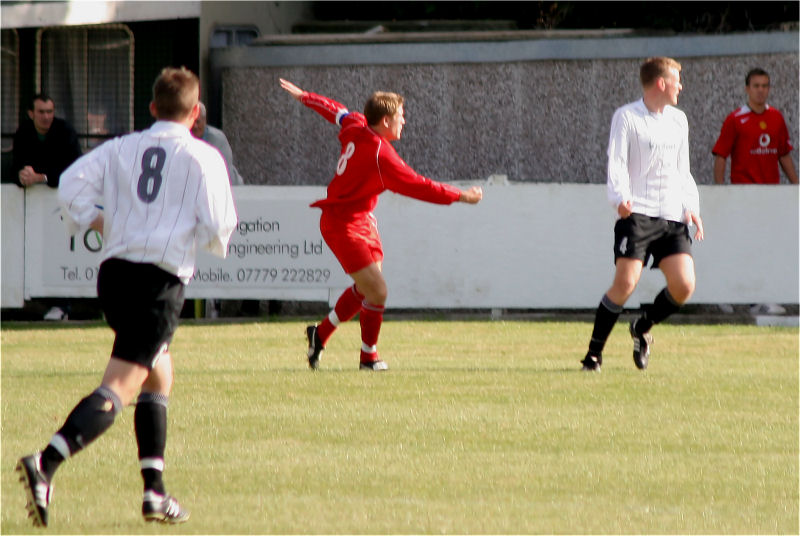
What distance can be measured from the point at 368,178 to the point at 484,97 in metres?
7.76

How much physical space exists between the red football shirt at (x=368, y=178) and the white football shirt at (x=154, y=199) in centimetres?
380

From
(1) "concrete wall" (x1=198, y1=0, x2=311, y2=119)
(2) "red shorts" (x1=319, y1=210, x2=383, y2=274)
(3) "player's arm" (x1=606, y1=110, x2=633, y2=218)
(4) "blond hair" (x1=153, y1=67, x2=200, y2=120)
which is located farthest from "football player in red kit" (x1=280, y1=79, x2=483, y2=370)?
(1) "concrete wall" (x1=198, y1=0, x2=311, y2=119)

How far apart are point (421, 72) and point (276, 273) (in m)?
4.01

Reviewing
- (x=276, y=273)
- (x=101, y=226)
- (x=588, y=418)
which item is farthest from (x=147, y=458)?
(x=276, y=273)

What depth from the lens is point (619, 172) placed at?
870 cm

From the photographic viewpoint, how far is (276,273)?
13.6 meters

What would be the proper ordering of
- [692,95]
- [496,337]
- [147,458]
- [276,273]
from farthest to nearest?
[692,95], [276,273], [496,337], [147,458]

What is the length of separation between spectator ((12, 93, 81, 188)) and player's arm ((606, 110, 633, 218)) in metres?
7.02

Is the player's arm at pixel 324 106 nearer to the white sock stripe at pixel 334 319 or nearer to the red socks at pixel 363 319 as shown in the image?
the red socks at pixel 363 319

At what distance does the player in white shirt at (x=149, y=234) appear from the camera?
4.90 metres

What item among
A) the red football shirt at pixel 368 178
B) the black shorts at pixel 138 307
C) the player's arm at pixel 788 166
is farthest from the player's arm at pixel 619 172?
the player's arm at pixel 788 166

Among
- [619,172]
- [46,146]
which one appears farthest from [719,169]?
[46,146]

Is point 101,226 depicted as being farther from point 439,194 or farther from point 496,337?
point 496,337

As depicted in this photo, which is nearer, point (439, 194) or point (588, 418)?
point (588, 418)
